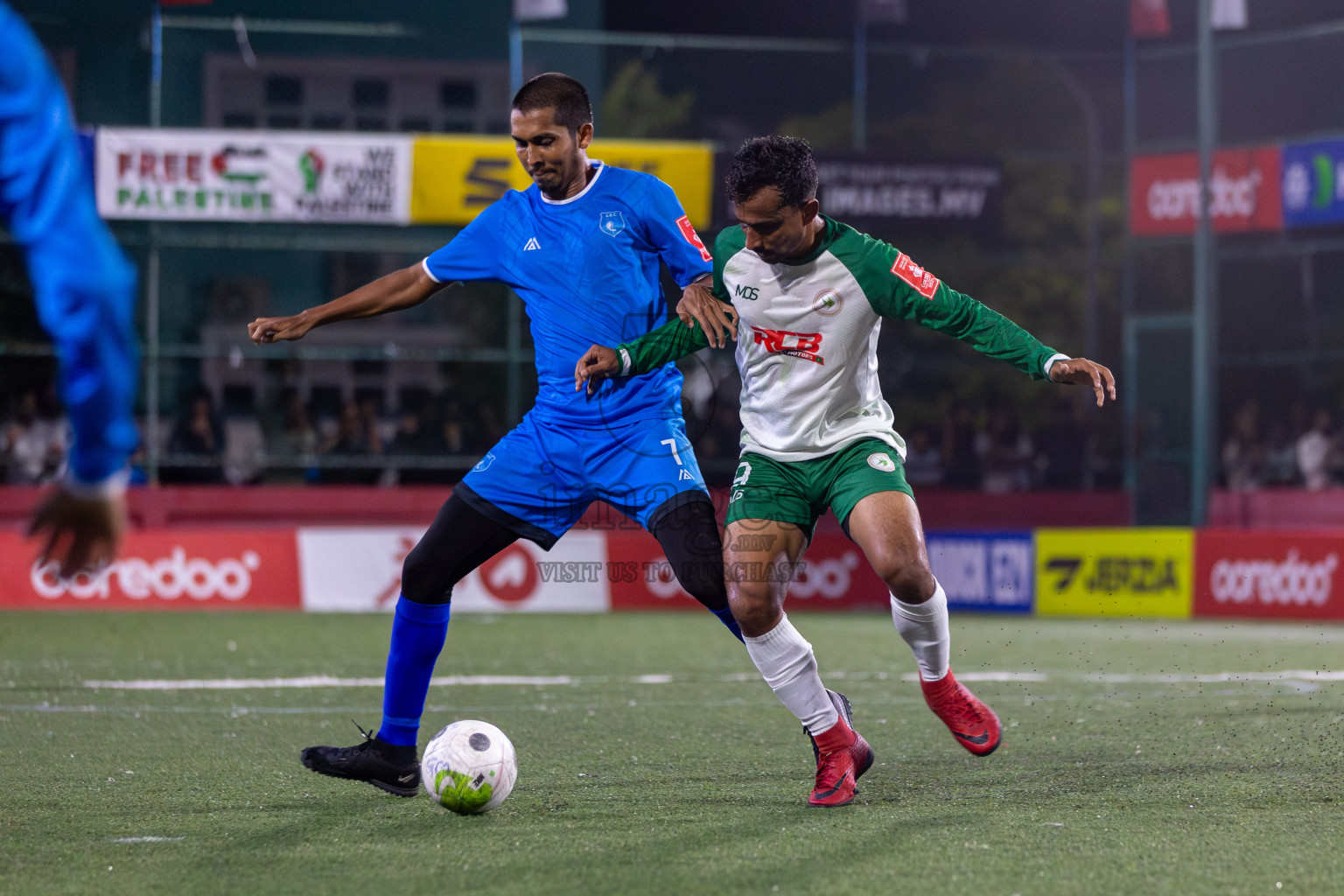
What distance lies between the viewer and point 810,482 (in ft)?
16.6

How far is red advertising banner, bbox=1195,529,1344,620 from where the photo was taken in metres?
13.3

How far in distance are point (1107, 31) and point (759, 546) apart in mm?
24109

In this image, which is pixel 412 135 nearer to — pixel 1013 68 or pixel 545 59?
pixel 545 59

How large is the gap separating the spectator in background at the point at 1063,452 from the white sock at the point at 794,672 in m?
13.5

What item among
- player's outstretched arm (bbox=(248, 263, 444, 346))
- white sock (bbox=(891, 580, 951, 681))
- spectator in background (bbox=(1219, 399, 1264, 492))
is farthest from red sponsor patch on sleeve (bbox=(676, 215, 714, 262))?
spectator in background (bbox=(1219, 399, 1264, 492))

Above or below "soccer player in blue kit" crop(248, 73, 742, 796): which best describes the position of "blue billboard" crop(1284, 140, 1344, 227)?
above

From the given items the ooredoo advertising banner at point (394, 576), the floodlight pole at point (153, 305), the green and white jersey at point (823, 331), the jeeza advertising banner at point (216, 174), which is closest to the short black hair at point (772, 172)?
the green and white jersey at point (823, 331)

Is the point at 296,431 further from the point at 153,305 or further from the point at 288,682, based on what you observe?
the point at 288,682

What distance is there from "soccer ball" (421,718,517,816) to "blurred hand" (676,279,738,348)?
1.49 meters

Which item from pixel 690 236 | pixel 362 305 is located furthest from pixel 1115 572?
pixel 362 305

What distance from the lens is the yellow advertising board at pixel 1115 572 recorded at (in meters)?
13.8

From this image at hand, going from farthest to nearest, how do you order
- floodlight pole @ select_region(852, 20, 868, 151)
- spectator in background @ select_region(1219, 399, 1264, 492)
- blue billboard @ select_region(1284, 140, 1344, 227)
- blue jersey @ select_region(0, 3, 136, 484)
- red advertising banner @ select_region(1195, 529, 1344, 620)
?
blue billboard @ select_region(1284, 140, 1344, 227)
spectator in background @ select_region(1219, 399, 1264, 492)
floodlight pole @ select_region(852, 20, 868, 151)
red advertising banner @ select_region(1195, 529, 1344, 620)
blue jersey @ select_region(0, 3, 136, 484)

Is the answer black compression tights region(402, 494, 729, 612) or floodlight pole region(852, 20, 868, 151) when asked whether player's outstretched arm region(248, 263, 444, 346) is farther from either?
floodlight pole region(852, 20, 868, 151)

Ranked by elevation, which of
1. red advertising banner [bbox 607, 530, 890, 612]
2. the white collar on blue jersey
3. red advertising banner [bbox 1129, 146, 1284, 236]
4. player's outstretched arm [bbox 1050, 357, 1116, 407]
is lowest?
red advertising banner [bbox 607, 530, 890, 612]
